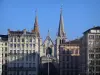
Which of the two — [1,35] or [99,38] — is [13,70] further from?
[99,38]

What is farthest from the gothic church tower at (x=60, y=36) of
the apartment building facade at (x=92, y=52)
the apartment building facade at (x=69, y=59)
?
the apartment building facade at (x=92, y=52)

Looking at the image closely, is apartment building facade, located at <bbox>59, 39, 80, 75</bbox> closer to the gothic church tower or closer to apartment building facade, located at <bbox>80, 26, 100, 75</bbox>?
the gothic church tower

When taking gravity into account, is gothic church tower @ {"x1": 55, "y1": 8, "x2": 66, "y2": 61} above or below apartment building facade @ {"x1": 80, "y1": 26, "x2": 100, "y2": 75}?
above

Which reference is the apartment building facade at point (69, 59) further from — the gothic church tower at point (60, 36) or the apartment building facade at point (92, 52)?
the apartment building facade at point (92, 52)

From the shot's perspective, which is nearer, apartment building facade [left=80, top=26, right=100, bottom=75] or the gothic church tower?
apartment building facade [left=80, top=26, right=100, bottom=75]

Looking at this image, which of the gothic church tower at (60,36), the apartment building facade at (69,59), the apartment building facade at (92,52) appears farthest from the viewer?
the gothic church tower at (60,36)

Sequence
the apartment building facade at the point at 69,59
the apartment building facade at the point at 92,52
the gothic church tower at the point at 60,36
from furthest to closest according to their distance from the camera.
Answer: the gothic church tower at the point at 60,36, the apartment building facade at the point at 69,59, the apartment building facade at the point at 92,52

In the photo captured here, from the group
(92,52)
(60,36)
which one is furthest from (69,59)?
(60,36)

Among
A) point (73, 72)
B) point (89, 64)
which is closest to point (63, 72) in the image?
point (73, 72)

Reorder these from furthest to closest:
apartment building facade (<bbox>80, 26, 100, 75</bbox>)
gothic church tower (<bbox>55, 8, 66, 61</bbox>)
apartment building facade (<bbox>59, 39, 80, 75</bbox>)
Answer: gothic church tower (<bbox>55, 8, 66, 61</bbox>) → apartment building facade (<bbox>59, 39, 80, 75</bbox>) → apartment building facade (<bbox>80, 26, 100, 75</bbox>)

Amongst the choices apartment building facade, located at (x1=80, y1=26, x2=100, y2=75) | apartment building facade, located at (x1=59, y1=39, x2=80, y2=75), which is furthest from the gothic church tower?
apartment building facade, located at (x1=80, y1=26, x2=100, y2=75)

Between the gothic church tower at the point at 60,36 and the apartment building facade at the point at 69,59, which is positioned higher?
the gothic church tower at the point at 60,36

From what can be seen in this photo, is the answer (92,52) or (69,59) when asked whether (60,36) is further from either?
(92,52)

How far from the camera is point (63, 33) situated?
5531 inches
